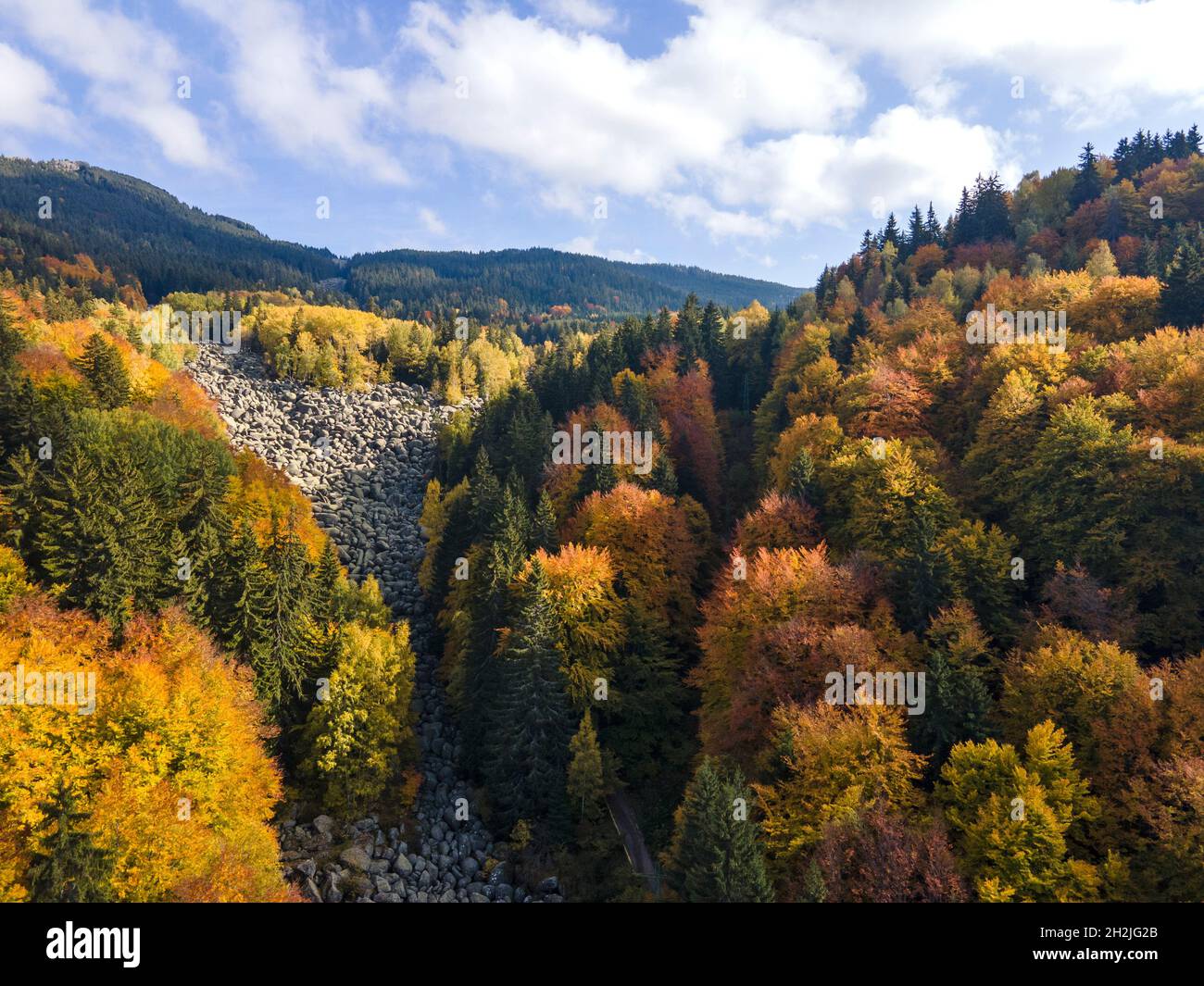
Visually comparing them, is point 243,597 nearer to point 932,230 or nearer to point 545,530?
point 545,530

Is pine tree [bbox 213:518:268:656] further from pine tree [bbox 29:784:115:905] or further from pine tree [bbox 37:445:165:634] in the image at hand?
pine tree [bbox 29:784:115:905]

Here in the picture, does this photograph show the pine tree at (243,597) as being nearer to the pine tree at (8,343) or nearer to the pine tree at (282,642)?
the pine tree at (282,642)

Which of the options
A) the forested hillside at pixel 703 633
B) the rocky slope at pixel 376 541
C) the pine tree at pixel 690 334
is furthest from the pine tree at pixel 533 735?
the pine tree at pixel 690 334

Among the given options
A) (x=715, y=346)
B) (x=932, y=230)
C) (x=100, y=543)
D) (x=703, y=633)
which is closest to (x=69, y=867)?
(x=100, y=543)

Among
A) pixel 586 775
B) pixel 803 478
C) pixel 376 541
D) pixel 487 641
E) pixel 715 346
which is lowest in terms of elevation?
pixel 586 775

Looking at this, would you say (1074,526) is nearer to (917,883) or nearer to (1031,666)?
(1031,666)

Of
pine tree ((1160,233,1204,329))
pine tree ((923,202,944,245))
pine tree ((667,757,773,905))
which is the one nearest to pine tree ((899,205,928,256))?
pine tree ((923,202,944,245))
